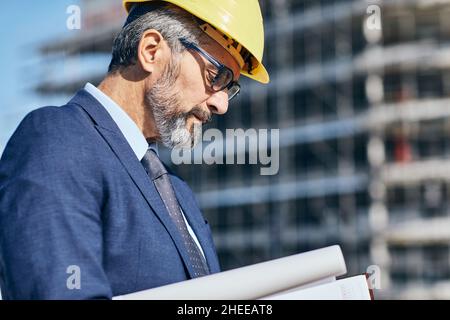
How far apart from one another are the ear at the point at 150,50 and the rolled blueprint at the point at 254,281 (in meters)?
0.85

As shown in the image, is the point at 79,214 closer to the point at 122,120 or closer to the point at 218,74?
the point at 122,120

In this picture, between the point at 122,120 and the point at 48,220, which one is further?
the point at 122,120

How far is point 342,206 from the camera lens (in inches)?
1709

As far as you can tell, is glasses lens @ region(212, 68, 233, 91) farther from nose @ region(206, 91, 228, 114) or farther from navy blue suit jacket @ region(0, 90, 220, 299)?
navy blue suit jacket @ region(0, 90, 220, 299)

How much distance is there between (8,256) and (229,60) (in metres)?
1.05

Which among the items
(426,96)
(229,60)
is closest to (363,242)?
(426,96)

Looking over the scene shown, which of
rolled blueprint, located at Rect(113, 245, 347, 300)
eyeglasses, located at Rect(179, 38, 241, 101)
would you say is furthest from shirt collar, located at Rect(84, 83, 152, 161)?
rolled blueprint, located at Rect(113, 245, 347, 300)

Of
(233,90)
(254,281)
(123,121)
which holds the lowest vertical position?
(254,281)

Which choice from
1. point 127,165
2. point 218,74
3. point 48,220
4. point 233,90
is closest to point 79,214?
point 48,220

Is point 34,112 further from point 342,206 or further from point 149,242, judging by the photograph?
point 342,206

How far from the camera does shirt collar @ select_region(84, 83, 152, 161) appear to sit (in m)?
2.51

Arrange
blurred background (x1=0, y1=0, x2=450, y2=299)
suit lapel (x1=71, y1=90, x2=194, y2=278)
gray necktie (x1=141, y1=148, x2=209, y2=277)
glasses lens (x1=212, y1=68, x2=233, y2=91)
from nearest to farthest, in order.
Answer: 1. suit lapel (x1=71, y1=90, x2=194, y2=278)
2. gray necktie (x1=141, y1=148, x2=209, y2=277)
3. glasses lens (x1=212, y1=68, x2=233, y2=91)
4. blurred background (x1=0, y1=0, x2=450, y2=299)

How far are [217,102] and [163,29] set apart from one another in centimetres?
31

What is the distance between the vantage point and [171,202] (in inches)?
103
